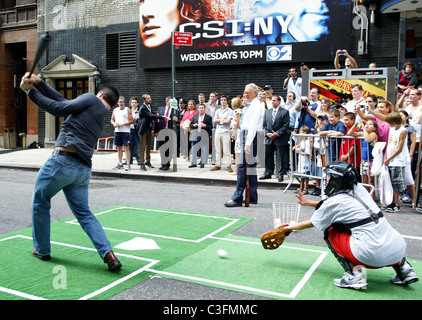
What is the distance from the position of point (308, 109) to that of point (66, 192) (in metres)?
7.46

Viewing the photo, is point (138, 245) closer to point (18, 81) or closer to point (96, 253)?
point (96, 253)


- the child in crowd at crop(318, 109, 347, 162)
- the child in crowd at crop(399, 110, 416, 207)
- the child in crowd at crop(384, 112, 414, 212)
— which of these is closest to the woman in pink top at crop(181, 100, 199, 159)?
the child in crowd at crop(318, 109, 347, 162)

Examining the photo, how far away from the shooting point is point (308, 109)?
36.3 feet

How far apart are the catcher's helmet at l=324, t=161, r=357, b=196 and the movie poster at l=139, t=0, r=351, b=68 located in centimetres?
1241

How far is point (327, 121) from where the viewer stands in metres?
10.3

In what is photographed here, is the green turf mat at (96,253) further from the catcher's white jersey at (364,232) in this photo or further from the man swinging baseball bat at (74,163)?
the catcher's white jersey at (364,232)

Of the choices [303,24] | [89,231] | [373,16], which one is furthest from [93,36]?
[89,231]

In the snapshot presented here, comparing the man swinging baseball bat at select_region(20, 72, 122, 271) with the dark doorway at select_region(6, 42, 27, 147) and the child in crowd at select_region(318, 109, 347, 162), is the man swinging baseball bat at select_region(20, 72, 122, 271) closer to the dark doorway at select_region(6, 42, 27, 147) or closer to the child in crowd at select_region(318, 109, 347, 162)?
the child in crowd at select_region(318, 109, 347, 162)

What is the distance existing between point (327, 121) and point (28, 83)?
7.37 metres

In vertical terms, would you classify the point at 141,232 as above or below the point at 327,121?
below

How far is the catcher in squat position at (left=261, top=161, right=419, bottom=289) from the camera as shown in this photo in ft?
14.2

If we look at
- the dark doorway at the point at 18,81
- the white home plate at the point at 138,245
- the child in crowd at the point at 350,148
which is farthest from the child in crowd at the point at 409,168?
the dark doorway at the point at 18,81
